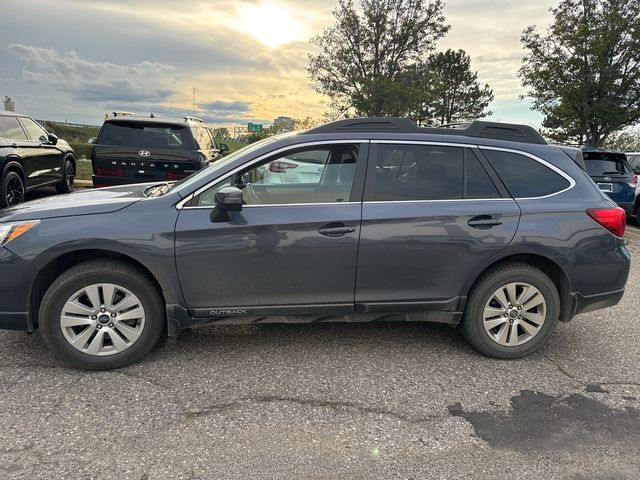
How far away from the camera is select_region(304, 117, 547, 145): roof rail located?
3520mm

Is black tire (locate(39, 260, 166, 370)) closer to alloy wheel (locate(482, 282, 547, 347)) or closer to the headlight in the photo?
the headlight

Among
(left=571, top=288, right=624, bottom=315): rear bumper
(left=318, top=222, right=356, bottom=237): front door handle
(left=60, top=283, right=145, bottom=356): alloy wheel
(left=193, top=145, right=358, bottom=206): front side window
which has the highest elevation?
(left=193, top=145, right=358, bottom=206): front side window

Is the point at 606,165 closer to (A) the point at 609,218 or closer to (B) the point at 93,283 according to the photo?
(A) the point at 609,218

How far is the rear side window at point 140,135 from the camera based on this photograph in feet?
25.2

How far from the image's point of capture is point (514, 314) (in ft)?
11.7

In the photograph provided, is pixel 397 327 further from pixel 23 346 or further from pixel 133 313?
pixel 23 346

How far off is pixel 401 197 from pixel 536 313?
1.38 m

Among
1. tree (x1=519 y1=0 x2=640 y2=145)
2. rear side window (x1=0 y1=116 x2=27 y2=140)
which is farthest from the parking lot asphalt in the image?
tree (x1=519 y1=0 x2=640 y2=145)

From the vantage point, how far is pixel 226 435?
2607 millimetres

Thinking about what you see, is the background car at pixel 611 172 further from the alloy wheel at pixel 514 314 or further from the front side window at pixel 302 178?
the front side window at pixel 302 178

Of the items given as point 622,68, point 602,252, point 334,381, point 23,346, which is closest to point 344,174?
point 334,381

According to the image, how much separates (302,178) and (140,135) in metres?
5.26

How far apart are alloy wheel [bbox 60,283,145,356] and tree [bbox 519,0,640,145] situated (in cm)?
1732

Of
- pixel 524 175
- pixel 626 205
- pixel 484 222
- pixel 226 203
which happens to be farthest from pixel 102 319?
pixel 626 205
